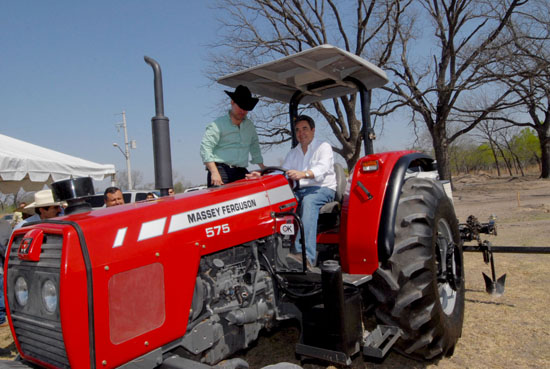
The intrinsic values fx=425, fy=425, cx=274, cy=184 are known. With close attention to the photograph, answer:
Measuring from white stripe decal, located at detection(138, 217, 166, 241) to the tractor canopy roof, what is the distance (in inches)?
60.5

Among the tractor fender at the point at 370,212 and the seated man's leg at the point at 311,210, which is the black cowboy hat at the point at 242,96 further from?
the tractor fender at the point at 370,212

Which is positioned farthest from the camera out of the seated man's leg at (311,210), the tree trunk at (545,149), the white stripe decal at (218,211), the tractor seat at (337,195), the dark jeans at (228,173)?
the tree trunk at (545,149)

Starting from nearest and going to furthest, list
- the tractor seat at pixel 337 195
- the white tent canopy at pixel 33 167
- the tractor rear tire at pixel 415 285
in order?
the tractor rear tire at pixel 415 285, the tractor seat at pixel 337 195, the white tent canopy at pixel 33 167

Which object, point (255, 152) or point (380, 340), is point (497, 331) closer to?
point (380, 340)

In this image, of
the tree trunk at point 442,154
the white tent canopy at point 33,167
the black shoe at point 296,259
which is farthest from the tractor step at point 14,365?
the tree trunk at point 442,154

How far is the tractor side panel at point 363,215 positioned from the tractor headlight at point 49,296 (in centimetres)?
179

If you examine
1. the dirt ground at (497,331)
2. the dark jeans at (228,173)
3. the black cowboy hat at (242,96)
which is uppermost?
the black cowboy hat at (242,96)

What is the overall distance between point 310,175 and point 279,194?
377 mm

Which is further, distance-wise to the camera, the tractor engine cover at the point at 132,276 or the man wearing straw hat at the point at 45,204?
the man wearing straw hat at the point at 45,204

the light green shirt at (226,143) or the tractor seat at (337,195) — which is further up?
the light green shirt at (226,143)

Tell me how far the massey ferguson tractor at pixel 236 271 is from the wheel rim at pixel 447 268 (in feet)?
0.04

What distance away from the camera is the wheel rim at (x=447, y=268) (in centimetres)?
336

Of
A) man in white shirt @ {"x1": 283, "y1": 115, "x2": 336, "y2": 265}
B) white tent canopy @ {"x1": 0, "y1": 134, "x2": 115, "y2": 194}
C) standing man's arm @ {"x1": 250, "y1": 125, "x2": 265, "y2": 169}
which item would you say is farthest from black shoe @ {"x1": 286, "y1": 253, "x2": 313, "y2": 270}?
white tent canopy @ {"x1": 0, "y1": 134, "x2": 115, "y2": 194}

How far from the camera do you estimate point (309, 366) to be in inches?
135
